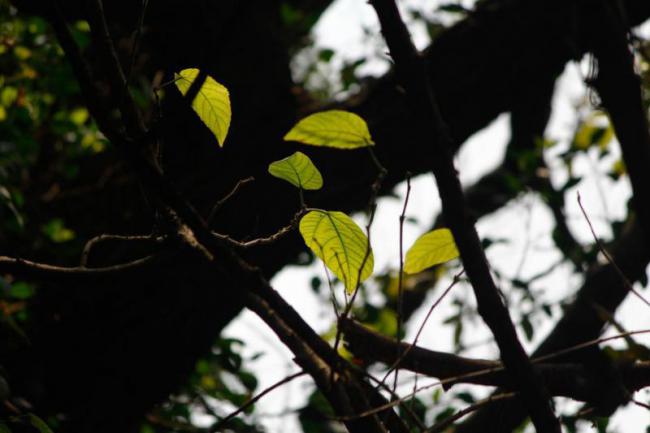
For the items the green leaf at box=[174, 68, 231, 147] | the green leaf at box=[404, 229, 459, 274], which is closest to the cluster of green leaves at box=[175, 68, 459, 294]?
the green leaf at box=[174, 68, 231, 147]

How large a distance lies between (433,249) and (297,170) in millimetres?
259

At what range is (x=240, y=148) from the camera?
4.95 feet

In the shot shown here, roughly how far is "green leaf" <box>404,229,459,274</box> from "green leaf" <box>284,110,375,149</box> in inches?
7.2

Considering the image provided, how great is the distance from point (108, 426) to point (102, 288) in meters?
0.37

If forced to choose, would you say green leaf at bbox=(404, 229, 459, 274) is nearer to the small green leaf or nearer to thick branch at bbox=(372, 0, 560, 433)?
thick branch at bbox=(372, 0, 560, 433)

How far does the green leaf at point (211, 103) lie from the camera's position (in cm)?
81

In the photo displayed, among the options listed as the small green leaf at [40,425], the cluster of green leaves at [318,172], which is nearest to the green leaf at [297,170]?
the cluster of green leaves at [318,172]

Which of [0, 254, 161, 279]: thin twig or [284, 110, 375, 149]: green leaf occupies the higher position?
[284, 110, 375, 149]: green leaf

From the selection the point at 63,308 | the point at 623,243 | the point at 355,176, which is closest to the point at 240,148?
the point at 355,176

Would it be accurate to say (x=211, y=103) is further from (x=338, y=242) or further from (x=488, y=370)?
(x=488, y=370)

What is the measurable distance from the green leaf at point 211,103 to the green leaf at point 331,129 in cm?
9

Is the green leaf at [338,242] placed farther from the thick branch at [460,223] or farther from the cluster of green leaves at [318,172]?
the thick branch at [460,223]

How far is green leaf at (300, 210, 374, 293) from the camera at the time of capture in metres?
0.80

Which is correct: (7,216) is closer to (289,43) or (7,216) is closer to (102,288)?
(102,288)
